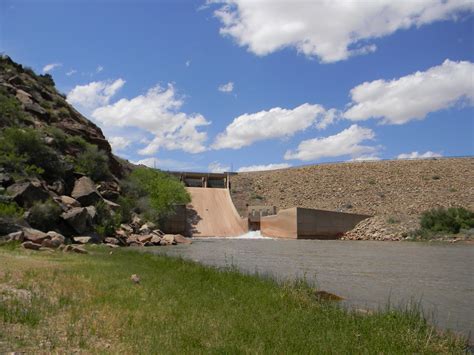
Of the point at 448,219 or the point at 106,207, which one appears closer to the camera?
the point at 106,207

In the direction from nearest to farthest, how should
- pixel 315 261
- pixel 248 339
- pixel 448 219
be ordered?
pixel 248 339 → pixel 315 261 → pixel 448 219

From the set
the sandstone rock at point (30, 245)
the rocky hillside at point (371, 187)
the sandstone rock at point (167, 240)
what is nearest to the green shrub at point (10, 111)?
the sandstone rock at point (167, 240)

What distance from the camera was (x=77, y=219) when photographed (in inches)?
1348

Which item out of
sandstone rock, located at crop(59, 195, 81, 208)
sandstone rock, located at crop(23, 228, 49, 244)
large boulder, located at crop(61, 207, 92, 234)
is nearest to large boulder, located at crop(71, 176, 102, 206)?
sandstone rock, located at crop(59, 195, 81, 208)

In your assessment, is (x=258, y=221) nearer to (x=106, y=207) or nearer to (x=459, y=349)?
(x=106, y=207)

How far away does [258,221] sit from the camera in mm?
66750

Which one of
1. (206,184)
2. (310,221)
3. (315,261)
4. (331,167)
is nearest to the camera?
(315,261)

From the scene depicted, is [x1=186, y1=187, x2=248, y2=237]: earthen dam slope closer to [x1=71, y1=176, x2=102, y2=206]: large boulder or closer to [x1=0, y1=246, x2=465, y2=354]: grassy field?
[x1=71, y1=176, x2=102, y2=206]: large boulder

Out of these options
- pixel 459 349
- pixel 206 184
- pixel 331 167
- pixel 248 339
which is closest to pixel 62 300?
pixel 248 339

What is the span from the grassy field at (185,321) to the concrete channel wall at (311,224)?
4478 centimetres

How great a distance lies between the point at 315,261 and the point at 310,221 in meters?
31.1

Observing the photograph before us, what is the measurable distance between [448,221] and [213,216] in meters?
32.4

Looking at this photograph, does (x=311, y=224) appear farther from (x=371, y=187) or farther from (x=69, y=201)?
(x=69, y=201)

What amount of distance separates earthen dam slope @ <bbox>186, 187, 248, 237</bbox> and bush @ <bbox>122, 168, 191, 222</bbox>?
13.6 ft
